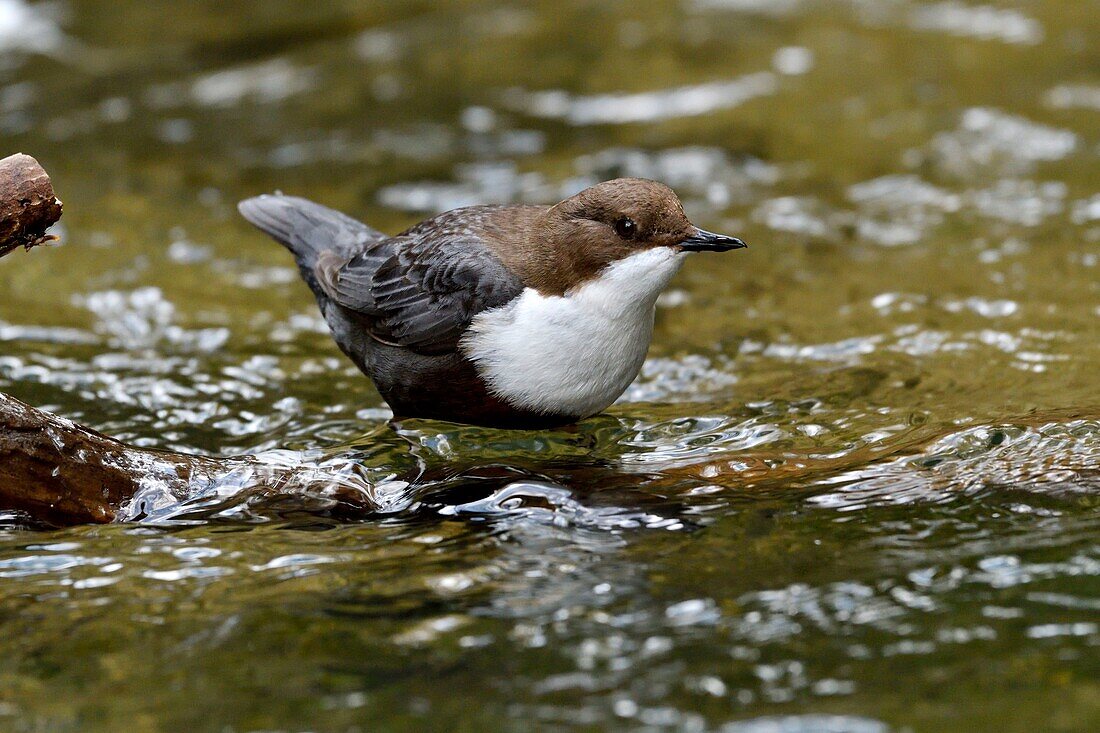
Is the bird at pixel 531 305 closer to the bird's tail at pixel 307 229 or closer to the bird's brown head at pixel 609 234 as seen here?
the bird's brown head at pixel 609 234

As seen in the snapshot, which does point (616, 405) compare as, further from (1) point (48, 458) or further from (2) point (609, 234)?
(1) point (48, 458)

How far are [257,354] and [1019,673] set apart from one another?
360 cm

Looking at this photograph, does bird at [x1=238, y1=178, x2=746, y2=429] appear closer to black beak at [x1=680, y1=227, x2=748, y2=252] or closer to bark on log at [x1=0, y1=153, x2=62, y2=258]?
black beak at [x1=680, y1=227, x2=748, y2=252]

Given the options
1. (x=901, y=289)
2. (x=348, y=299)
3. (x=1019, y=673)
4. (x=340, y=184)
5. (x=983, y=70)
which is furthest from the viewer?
(x=983, y=70)

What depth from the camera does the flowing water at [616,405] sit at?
101 inches

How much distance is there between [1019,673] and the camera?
2451 millimetres

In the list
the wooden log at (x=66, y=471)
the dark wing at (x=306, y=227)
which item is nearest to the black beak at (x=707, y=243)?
the dark wing at (x=306, y=227)

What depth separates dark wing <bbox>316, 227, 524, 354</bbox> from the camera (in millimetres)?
4117

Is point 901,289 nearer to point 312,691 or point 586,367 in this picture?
point 586,367

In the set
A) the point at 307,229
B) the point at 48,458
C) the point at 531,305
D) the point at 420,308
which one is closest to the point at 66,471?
the point at 48,458

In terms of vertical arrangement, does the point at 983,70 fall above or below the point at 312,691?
above

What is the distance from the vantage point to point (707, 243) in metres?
3.88

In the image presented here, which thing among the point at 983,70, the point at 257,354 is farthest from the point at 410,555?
the point at 983,70

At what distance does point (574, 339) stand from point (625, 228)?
1.31ft
